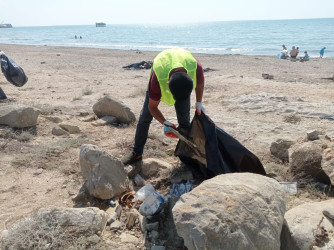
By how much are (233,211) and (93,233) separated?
1.06 metres

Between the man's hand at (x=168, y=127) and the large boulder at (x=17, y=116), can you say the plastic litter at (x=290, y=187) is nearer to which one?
the man's hand at (x=168, y=127)

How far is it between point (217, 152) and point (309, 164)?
96 cm

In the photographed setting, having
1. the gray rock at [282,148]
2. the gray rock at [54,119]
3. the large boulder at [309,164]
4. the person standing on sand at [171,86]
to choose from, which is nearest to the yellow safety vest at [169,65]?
the person standing on sand at [171,86]

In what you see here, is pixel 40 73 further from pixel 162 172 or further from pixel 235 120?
pixel 162 172

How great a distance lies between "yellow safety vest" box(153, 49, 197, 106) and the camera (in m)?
3.05

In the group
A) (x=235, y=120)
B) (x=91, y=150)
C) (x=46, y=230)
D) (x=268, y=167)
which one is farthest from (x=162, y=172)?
(x=235, y=120)

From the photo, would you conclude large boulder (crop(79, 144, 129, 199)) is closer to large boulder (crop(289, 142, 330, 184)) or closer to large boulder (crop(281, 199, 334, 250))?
large boulder (crop(281, 199, 334, 250))

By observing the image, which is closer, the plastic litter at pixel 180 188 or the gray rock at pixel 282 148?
the plastic litter at pixel 180 188

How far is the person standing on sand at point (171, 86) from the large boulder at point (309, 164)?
112 centimetres

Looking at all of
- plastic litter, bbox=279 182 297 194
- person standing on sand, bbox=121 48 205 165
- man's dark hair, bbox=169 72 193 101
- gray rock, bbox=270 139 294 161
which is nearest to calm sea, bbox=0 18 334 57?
gray rock, bbox=270 139 294 161

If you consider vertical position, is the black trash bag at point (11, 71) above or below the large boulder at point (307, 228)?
above

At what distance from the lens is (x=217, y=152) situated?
3.12m

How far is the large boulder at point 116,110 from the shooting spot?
534 centimetres

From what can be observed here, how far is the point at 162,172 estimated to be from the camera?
11.8 feet
